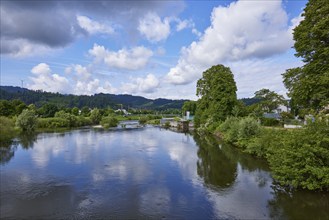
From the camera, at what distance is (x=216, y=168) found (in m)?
21.0

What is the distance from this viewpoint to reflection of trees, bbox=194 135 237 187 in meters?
17.4

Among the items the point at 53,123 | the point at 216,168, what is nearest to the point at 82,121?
the point at 53,123

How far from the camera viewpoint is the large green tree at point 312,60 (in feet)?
47.9

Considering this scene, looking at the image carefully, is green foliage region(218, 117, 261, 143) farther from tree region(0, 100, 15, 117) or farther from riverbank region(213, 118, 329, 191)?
tree region(0, 100, 15, 117)

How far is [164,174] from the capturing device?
1903 centimetres

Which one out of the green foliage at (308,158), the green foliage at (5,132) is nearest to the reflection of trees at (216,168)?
the green foliage at (308,158)

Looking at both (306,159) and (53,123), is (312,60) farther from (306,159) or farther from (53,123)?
(53,123)

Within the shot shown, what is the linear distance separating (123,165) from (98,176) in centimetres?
372

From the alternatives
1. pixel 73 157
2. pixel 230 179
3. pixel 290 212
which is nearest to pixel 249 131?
pixel 230 179

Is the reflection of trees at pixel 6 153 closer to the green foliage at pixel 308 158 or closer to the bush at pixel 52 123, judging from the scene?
the green foliage at pixel 308 158

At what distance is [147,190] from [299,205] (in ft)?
27.2

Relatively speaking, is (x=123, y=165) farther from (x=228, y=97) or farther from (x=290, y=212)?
(x=228, y=97)

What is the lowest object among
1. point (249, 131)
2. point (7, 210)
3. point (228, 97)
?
point (7, 210)

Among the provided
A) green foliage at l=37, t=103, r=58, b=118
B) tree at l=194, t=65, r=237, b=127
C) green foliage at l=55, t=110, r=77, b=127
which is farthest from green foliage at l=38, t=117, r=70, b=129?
tree at l=194, t=65, r=237, b=127
